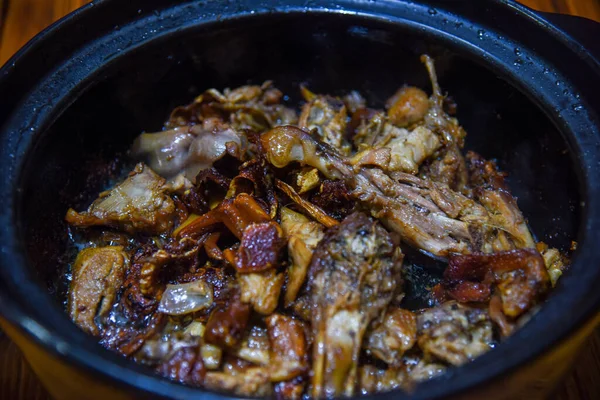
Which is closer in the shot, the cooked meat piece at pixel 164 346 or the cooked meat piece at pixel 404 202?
the cooked meat piece at pixel 164 346

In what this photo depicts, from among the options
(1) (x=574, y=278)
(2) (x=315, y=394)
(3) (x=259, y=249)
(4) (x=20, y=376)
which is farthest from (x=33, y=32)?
(1) (x=574, y=278)

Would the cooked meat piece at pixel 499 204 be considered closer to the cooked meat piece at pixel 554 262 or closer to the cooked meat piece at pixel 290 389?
the cooked meat piece at pixel 554 262

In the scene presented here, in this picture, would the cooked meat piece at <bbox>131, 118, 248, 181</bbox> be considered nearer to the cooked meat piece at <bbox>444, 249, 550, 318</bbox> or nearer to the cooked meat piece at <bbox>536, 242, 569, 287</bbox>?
the cooked meat piece at <bbox>444, 249, 550, 318</bbox>

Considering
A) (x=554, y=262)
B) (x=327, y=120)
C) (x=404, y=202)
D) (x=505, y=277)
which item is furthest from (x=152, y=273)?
(x=554, y=262)

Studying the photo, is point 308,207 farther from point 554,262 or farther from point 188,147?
point 554,262

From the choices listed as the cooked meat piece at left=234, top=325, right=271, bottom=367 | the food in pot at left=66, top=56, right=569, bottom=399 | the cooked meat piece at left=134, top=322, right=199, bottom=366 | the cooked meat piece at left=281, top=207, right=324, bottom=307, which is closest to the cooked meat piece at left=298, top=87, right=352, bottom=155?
the food in pot at left=66, top=56, right=569, bottom=399

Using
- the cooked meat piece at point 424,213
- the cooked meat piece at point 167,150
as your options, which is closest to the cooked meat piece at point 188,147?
the cooked meat piece at point 167,150
